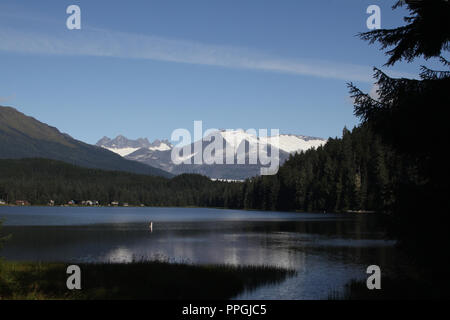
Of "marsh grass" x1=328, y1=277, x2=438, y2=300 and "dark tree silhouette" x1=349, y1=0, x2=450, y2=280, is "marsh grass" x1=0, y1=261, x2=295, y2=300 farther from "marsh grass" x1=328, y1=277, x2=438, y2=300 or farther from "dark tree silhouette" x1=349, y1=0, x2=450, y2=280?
"dark tree silhouette" x1=349, y1=0, x2=450, y2=280

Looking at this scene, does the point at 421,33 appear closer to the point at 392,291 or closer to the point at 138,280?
the point at 392,291

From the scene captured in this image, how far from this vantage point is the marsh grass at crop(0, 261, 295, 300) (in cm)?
2628

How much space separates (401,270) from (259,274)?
42.7 feet

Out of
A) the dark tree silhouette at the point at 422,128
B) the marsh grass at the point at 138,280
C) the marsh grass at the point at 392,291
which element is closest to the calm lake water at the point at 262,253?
the marsh grass at the point at 392,291

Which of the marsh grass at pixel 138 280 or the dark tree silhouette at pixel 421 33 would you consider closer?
the dark tree silhouette at pixel 421 33

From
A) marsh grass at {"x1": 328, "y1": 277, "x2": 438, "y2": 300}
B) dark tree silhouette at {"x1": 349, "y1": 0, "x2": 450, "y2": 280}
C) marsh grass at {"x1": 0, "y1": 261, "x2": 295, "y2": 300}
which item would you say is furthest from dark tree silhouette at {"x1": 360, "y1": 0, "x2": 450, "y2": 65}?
marsh grass at {"x1": 0, "y1": 261, "x2": 295, "y2": 300}

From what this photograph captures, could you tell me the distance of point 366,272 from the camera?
40781mm

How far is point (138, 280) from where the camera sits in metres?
32.3

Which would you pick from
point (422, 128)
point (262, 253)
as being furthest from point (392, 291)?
point (262, 253)

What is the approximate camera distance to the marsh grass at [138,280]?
26.3 m

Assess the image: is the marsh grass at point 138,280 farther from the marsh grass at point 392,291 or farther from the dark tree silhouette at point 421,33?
the dark tree silhouette at point 421,33
